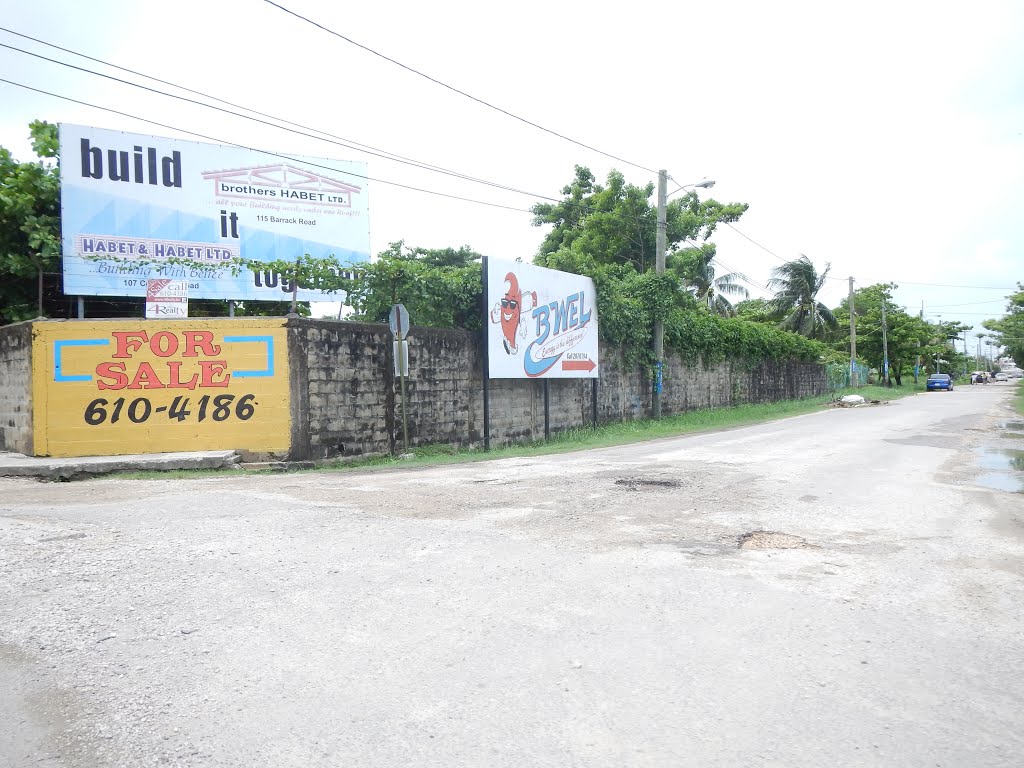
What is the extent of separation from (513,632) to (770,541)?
3.01m

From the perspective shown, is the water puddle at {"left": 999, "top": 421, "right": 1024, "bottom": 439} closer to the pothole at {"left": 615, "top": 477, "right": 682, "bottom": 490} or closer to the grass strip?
the grass strip

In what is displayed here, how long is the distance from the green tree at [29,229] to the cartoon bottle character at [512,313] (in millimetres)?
9959

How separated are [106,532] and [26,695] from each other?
3297 mm

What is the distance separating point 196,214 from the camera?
1697 cm

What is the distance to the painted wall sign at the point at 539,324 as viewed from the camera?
624 inches

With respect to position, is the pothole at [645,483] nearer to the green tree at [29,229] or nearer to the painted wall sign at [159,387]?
the painted wall sign at [159,387]

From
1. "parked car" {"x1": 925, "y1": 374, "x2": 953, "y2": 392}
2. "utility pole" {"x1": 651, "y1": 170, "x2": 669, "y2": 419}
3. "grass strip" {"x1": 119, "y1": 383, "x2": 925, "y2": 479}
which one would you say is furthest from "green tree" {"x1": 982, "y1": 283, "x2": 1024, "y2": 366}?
"utility pole" {"x1": 651, "y1": 170, "x2": 669, "y2": 419}

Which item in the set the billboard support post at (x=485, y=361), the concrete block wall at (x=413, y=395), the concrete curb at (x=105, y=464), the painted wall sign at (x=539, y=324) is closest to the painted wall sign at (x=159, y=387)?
the concrete curb at (x=105, y=464)

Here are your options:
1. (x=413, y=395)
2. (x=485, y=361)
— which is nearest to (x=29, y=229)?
(x=413, y=395)

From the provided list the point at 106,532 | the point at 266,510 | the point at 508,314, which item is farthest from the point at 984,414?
the point at 106,532

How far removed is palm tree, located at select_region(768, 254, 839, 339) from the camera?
154 ft

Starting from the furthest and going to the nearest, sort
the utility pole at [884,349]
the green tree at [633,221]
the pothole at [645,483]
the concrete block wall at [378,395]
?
the utility pole at [884,349] → the green tree at [633,221] → the concrete block wall at [378,395] → the pothole at [645,483]

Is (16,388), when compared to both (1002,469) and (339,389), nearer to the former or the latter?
(339,389)

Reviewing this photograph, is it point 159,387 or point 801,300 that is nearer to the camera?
point 159,387
